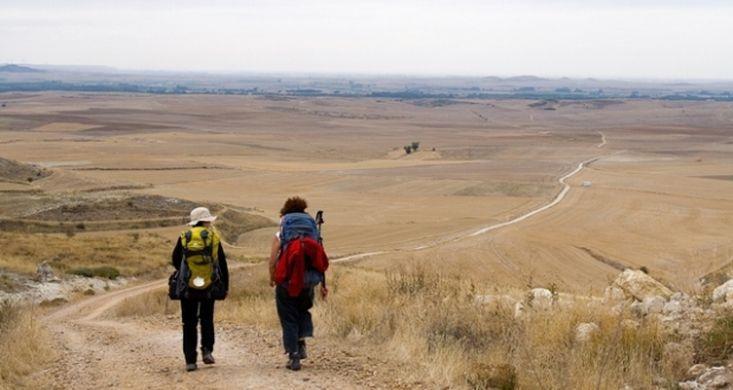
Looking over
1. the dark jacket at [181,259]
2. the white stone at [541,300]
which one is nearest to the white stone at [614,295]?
the white stone at [541,300]

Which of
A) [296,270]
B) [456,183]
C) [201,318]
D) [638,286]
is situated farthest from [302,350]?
[456,183]

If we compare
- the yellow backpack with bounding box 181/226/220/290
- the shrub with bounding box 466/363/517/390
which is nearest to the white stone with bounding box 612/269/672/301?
the shrub with bounding box 466/363/517/390

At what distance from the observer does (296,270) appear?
814 centimetres

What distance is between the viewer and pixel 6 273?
24672 millimetres

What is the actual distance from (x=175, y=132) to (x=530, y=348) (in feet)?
498

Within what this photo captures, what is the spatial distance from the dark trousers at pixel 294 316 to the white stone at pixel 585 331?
251cm

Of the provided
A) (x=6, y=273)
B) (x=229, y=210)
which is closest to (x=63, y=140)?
(x=229, y=210)

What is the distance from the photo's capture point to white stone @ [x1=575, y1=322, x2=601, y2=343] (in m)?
7.93

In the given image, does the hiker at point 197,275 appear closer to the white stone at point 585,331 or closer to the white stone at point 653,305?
the white stone at point 585,331

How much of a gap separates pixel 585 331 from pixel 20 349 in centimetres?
576

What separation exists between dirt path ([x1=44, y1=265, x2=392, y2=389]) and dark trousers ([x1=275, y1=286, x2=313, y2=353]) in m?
0.28

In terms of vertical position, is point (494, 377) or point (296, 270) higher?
point (296, 270)

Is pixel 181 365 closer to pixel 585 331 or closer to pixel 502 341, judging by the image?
pixel 502 341

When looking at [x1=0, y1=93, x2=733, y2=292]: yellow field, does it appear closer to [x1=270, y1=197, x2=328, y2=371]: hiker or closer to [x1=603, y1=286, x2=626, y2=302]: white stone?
[x1=603, y1=286, x2=626, y2=302]: white stone
